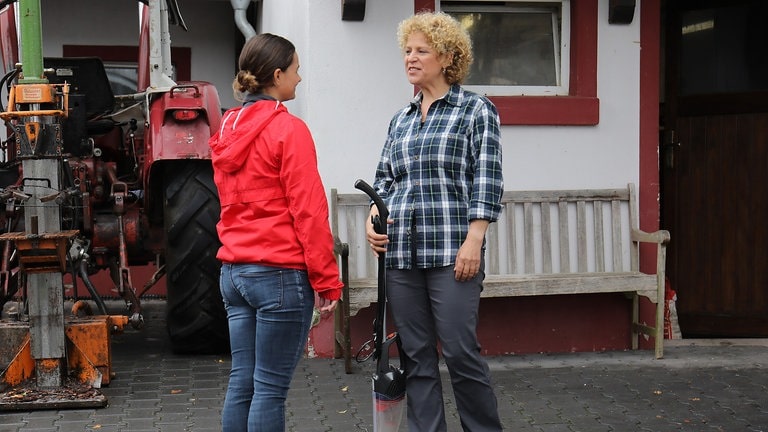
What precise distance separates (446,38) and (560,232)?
10.8 ft

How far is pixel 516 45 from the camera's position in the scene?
752 cm

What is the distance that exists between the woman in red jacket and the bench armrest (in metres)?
3.60

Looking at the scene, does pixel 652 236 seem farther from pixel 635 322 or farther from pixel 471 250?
pixel 471 250

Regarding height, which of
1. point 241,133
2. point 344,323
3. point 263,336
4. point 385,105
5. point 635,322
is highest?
point 385,105

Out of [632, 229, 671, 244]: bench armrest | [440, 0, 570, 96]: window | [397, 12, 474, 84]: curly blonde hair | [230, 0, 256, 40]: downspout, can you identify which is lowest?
[632, 229, 671, 244]: bench armrest

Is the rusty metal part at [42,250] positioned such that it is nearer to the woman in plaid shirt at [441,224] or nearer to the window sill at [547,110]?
the woman in plaid shirt at [441,224]

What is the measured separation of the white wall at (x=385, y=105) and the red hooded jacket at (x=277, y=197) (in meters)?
3.20

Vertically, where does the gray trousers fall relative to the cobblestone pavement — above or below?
above

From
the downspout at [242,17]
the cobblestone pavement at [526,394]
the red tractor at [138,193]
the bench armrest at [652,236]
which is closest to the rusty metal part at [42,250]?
the red tractor at [138,193]

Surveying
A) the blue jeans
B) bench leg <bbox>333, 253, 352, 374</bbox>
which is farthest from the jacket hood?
bench leg <bbox>333, 253, 352, 374</bbox>

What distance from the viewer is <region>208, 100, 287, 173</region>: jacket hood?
12.8 feet

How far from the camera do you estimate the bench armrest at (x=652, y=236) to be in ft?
23.0

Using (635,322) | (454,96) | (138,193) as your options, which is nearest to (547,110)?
(635,322)

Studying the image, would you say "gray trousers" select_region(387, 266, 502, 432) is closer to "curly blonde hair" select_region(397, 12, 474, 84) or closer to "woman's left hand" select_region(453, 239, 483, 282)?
"woman's left hand" select_region(453, 239, 483, 282)
